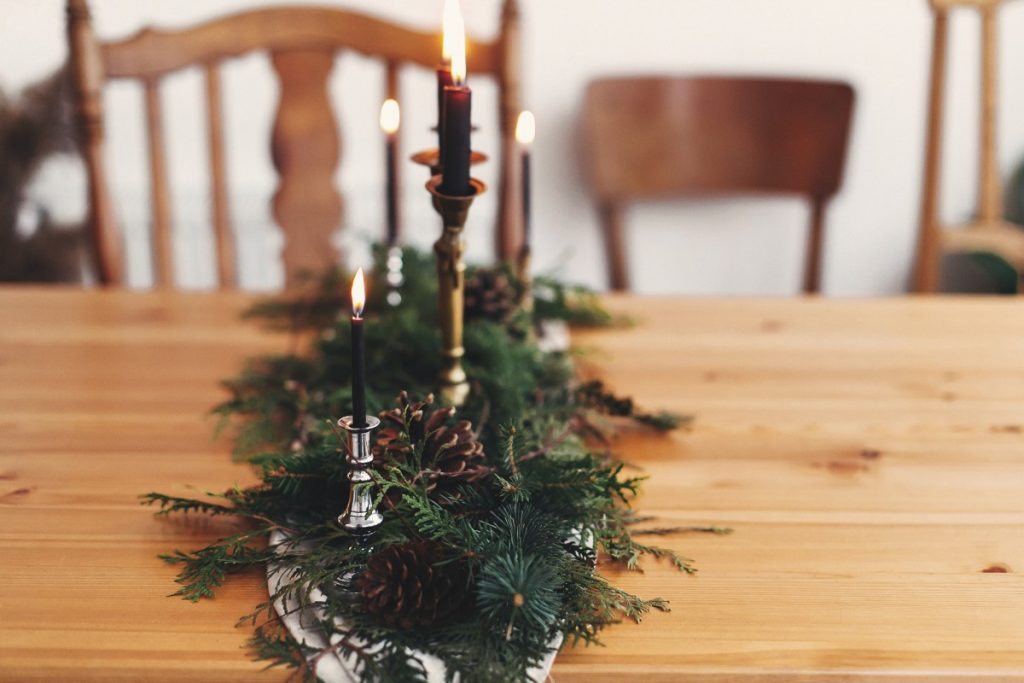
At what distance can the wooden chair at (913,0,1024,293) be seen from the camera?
1.56 metres

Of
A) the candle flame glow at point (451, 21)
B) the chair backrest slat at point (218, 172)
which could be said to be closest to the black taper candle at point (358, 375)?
the candle flame glow at point (451, 21)

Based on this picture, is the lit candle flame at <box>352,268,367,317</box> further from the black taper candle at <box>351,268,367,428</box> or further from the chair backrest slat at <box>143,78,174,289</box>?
the chair backrest slat at <box>143,78,174,289</box>

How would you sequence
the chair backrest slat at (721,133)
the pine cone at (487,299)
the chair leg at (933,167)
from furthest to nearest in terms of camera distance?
the chair backrest slat at (721,133) → the chair leg at (933,167) → the pine cone at (487,299)

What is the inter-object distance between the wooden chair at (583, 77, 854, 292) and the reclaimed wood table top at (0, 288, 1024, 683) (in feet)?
3.04

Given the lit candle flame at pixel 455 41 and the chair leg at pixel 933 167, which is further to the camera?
the chair leg at pixel 933 167

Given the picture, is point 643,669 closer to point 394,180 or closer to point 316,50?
point 394,180

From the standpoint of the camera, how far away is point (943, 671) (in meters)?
0.55

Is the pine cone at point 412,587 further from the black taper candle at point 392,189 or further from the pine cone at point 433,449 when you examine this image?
the black taper candle at point 392,189

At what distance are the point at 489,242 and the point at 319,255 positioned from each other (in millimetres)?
969

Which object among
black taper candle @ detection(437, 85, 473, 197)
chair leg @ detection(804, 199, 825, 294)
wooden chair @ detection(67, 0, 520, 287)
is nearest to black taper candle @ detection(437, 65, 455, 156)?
black taper candle @ detection(437, 85, 473, 197)

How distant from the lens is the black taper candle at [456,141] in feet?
2.21

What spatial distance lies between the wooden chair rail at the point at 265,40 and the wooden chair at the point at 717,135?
801 mm

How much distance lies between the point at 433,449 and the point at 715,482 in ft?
0.83

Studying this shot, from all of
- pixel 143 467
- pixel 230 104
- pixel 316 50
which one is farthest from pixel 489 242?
pixel 143 467
